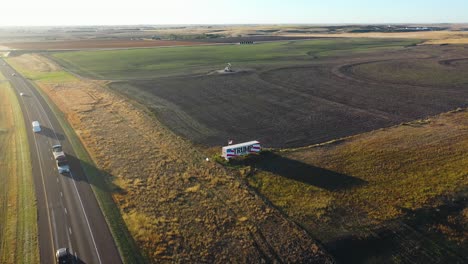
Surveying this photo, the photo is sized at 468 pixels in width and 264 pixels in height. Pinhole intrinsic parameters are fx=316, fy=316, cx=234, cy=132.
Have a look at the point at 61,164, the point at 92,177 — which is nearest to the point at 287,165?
the point at 92,177

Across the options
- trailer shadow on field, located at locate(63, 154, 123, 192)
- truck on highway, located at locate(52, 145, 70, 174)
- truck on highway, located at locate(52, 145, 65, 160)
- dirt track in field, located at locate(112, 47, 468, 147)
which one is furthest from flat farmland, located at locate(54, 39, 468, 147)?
truck on highway, located at locate(52, 145, 70, 174)

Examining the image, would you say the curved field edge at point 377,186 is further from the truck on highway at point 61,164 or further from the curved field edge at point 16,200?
the truck on highway at point 61,164

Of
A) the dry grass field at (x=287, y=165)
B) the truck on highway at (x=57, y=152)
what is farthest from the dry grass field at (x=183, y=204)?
the truck on highway at (x=57, y=152)

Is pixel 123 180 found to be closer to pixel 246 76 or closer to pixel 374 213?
pixel 374 213

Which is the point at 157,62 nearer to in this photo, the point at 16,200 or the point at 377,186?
the point at 16,200

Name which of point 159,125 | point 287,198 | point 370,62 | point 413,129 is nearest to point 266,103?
point 159,125
